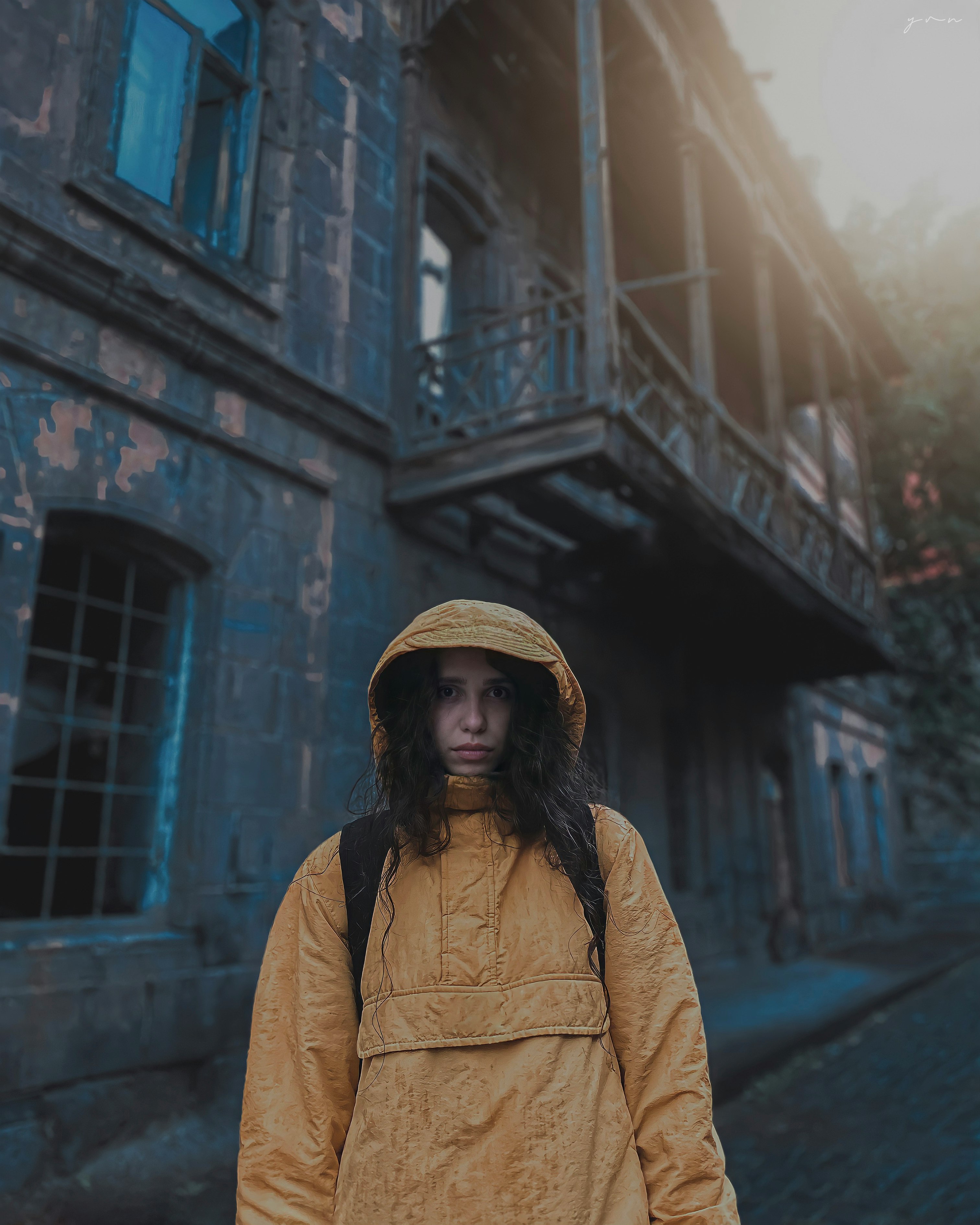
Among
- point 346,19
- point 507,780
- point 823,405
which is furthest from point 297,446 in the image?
point 823,405

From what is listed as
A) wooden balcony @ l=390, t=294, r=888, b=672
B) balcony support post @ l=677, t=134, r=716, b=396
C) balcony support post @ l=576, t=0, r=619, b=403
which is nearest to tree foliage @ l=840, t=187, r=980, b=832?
wooden balcony @ l=390, t=294, r=888, b=672

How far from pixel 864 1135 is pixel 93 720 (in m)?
4.76

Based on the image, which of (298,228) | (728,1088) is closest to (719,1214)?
(728,1088)

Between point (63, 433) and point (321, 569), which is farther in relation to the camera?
point (321, 569)

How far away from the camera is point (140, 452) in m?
4.94

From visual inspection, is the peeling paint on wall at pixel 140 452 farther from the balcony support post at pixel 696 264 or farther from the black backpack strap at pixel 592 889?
the balcony support post at pixel 696 264

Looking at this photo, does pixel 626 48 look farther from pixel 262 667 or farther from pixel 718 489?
pixel 262 667

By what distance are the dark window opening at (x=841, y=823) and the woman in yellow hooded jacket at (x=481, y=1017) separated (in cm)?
1438

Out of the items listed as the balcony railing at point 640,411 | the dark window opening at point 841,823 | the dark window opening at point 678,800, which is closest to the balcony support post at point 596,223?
the balcony railing at point 640,411

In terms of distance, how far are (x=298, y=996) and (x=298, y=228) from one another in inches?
224

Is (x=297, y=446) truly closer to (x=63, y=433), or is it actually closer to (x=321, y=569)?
(x=321, y=569)

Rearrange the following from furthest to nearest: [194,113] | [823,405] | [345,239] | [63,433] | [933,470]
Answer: [933,470]
[823,405]
[345,239]
[194,113]
[63,433]

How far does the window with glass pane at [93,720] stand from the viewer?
4.83m

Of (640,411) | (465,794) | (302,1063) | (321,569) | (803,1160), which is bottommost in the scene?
→ (803,1160)
